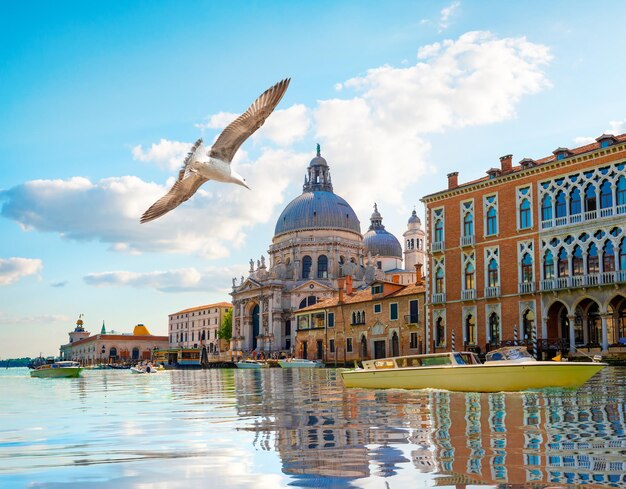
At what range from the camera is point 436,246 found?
145ft

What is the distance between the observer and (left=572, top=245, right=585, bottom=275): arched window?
121ft

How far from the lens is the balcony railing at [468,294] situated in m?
41.4

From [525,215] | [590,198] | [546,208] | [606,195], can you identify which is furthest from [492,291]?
[606,195]

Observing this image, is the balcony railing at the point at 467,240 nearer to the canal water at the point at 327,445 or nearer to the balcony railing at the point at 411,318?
the balcony railing at the point at 411,318

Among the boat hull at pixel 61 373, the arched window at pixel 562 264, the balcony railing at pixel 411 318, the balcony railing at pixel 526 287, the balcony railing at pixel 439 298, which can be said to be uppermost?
the arched window at pixel 562 264

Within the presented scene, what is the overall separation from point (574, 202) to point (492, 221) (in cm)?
514

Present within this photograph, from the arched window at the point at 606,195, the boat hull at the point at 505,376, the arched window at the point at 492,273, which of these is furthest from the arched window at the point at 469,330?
the boat hull at the point at 505,376

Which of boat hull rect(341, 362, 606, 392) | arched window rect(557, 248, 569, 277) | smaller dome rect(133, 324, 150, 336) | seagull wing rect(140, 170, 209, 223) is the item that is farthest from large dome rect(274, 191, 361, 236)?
seagull wing rect(140, 170, 209, 223)

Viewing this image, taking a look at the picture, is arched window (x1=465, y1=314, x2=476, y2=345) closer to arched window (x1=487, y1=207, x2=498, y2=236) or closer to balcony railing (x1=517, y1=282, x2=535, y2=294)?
balcony railing (x1=517, y1=282, x2=535, y2=294)

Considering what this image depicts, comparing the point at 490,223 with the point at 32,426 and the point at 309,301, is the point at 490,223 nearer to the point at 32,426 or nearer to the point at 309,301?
the point at 32,426

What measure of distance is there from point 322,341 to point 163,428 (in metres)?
50.6

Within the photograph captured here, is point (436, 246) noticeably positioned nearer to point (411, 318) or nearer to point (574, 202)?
point (411, 318)

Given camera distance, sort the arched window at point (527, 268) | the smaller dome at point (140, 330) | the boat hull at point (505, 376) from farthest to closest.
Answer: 1. the smaller dome at point (140, 330)
2. the arched window at point (527, 268)
3. the boat hull at point (505, 376)

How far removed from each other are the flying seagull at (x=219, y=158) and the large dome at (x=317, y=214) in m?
81.6
